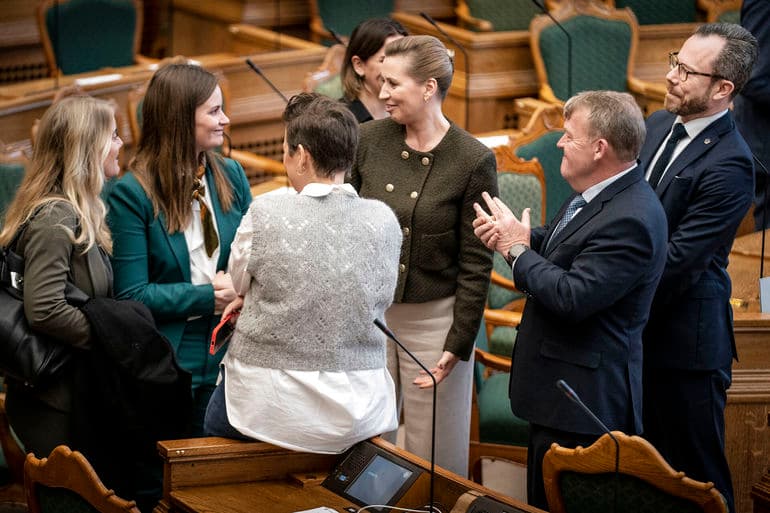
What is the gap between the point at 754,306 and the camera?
342cm

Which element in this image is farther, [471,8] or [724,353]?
[471,8]

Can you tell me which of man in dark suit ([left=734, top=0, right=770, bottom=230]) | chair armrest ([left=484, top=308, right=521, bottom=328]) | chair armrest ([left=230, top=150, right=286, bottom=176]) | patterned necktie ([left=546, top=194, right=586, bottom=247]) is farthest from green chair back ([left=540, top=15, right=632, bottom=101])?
patterned necktie ([left=546, top=194, right=586, bottom=247])

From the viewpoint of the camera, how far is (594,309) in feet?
8.05

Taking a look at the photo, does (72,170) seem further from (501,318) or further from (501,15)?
(501,15)

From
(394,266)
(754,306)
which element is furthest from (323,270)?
(754,306)

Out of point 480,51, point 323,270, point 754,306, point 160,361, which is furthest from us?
point 480,51

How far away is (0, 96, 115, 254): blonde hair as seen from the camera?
105 inches

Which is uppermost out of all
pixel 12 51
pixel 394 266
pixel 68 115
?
pixel 68 115

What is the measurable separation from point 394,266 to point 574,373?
48cm

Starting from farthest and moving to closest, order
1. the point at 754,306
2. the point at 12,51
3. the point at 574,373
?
the point at 12,51, the point at 754,306, the point at 574,373

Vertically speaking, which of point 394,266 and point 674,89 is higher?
point 674,89

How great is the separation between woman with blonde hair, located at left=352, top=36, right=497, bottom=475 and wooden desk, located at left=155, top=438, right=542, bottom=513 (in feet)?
1.67

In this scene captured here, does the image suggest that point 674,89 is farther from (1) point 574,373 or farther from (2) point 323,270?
(2) point 323,270

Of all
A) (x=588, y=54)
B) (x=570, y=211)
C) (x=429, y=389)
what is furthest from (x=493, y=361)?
(x=588, y=54)
